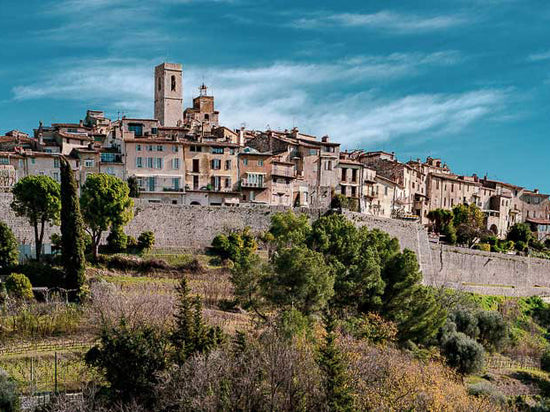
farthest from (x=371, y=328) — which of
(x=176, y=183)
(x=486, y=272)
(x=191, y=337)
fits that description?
(x=486, y=272)

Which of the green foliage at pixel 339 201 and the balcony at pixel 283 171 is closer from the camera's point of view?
the balcony at pixel 283 171

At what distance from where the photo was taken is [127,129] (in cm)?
5909

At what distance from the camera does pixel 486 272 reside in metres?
60.2

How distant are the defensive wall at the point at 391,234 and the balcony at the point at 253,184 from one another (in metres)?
6.06

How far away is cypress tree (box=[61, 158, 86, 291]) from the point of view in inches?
1364

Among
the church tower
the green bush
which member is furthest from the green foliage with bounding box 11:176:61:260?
the green bush

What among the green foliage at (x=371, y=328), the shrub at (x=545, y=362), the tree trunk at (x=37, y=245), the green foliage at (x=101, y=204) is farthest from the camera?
the shrub at (x=545, y=362)

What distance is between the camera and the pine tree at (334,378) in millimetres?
20797

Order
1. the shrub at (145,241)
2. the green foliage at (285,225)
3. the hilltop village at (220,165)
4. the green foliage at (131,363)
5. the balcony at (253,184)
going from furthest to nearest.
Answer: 1. the balcony at (253,184)
2. the hilltop village at (220,165)
3. the green foliage at (285,225)
4. the shrub at (145,241)
5. the green foliage at (131,363)

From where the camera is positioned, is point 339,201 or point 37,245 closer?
point 37,245

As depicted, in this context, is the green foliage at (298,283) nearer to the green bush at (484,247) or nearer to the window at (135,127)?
the window at (135,127)

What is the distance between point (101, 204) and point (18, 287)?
889 cm

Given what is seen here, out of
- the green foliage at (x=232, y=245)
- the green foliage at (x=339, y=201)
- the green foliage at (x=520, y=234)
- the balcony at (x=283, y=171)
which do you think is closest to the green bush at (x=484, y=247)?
the green foliage at (x=520, y=234)

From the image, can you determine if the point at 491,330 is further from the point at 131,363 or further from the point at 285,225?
the point at 131,363
